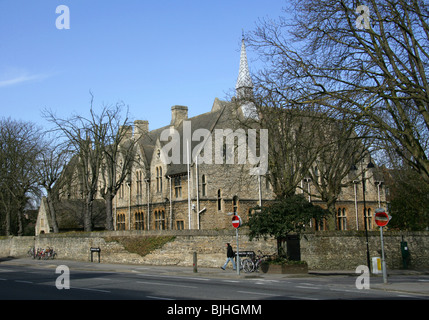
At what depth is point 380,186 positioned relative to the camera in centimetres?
5978

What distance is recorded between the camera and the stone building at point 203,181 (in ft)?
152

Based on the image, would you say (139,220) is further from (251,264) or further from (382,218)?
(382,218)

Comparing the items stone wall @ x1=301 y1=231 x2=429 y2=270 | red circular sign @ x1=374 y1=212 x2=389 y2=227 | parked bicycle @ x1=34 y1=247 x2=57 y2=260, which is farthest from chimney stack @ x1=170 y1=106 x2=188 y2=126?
red circular sign @ x1=374 y1=212 x2=389 y2=227

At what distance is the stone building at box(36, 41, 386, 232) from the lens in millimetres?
46406

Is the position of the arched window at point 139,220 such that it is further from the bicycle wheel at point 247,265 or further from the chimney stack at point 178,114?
the bicycle wheel at point 247,265

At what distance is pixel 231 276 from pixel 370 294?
987 cm

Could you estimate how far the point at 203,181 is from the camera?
4697 centimetres

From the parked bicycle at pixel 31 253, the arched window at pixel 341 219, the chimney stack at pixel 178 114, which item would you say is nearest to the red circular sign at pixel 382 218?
the arched window at pixel 341 219

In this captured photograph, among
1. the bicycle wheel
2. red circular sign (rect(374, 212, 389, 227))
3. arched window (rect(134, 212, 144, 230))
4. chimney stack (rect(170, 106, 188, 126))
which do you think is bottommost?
the bicycle wheel

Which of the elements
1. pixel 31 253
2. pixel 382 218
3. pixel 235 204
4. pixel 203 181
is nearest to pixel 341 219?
pixel 235 204

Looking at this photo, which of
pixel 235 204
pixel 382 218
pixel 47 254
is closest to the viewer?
pixel 382 218

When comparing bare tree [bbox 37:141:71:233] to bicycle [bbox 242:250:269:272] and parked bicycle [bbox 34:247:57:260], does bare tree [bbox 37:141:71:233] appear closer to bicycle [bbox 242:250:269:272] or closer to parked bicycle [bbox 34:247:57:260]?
parked bicycle [bbox 34:247:57:260]

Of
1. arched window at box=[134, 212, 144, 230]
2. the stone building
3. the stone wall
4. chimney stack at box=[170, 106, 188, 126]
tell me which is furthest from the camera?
chimney stack at box=[170, 106, 188, 126]
